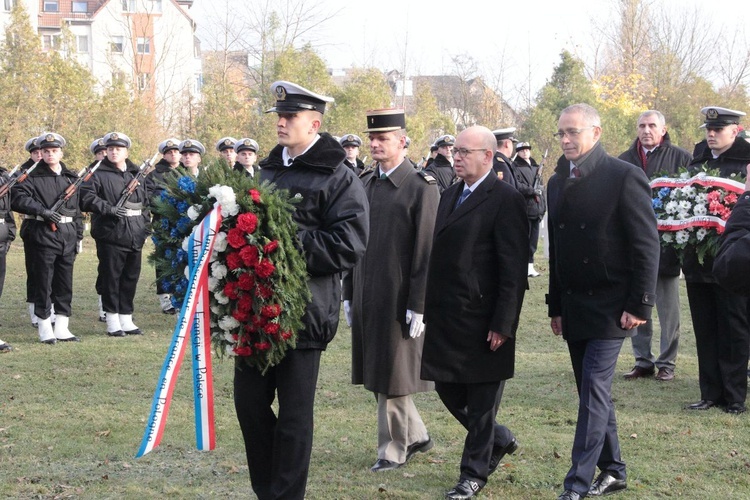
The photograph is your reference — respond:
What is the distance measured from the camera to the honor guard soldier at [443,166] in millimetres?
15211

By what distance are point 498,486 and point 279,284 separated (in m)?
2.16

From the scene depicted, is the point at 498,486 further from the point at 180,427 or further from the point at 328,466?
the point at 180,427

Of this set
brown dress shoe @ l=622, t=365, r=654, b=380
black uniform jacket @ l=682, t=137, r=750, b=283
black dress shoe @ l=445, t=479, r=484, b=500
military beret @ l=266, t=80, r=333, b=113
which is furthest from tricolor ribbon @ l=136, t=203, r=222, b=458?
brown dress shoe @ l=622, t=365, r=654, b=380

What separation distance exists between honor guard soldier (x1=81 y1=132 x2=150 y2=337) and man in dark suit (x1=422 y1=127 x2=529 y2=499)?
7095mm

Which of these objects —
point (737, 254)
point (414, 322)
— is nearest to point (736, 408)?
point (414, 322)

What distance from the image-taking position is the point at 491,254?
228 inches

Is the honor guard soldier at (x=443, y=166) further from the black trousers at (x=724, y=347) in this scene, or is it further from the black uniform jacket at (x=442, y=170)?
the black trousers at (x=724, y=347)

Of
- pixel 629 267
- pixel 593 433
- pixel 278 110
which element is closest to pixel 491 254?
pixel 629 267

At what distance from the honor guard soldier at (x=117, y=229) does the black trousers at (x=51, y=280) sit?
47cm

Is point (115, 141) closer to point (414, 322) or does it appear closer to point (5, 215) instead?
point (5, 215)

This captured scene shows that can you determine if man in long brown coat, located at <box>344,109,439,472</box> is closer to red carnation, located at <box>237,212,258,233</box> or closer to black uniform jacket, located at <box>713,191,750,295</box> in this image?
red carnation, located at <box>237,212,258,233</box>

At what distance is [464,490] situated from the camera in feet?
18.7

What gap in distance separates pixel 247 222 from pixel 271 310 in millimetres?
445

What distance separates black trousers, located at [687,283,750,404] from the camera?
25.9ft
